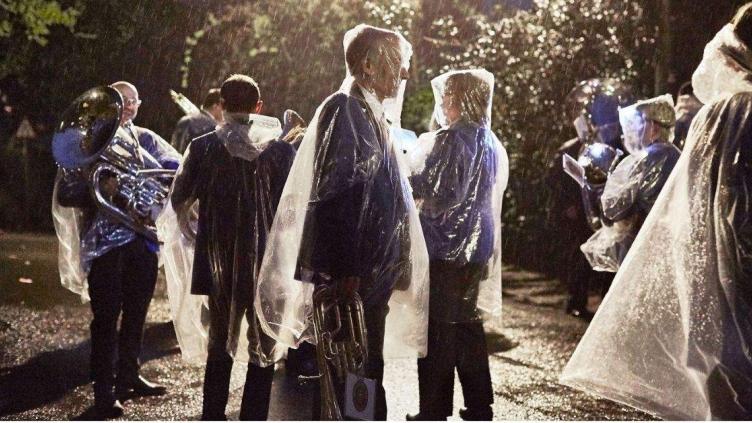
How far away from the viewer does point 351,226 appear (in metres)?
3.58

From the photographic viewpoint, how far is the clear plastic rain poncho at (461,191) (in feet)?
14.9

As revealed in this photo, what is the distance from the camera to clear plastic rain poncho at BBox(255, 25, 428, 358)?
11.8 ft

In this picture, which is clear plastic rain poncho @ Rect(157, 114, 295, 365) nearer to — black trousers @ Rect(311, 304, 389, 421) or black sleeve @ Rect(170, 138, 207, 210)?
black sleeve @ Rect(170, 138, 207, 210)

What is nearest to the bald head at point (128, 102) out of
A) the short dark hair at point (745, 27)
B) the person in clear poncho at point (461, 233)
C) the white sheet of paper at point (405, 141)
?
the white sheet of paper at point (405, 141)

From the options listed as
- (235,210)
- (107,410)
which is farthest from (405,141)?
(107,410)

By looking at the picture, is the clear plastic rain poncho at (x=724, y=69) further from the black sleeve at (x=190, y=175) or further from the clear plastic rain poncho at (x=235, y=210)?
the black sleeve at (x=190, y=175)

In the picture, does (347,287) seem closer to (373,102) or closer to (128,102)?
(373,102)

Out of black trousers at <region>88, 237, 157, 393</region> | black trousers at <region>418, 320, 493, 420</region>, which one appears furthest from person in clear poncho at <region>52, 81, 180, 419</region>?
black trousers at <region>418, 320, 493, 420</region>

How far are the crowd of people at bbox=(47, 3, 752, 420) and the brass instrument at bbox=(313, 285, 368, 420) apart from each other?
0.03 feet

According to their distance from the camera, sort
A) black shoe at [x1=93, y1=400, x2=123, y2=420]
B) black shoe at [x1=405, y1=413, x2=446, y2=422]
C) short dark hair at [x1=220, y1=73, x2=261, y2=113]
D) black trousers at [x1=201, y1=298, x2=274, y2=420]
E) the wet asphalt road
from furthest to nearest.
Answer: the wet asphalt road, black shoe at [x1=93, y1=400, x2=123, y2=420], black shoe at [x1=405, y1=413, x2=446, y2=422], short dark hair at [x1=220, y1=73, x2=261, y2=113], black trousers at [x1=201, y1=298, x2=274, y2=420]

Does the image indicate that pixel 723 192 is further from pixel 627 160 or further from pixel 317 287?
pixel 627 160

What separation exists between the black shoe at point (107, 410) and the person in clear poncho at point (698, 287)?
262 centimetres

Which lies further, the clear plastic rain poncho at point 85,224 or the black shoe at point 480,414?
the clear plastic rain poncho at point 85,224

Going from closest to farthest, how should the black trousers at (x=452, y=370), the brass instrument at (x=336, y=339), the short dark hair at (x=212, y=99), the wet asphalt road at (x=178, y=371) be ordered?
the brass instrument at (x=336, y=339)
the black trousers at (x=452, y=370)
the wet asphalt road at (x=178, y=371)
the short dark hair at (x=212, y=99)
